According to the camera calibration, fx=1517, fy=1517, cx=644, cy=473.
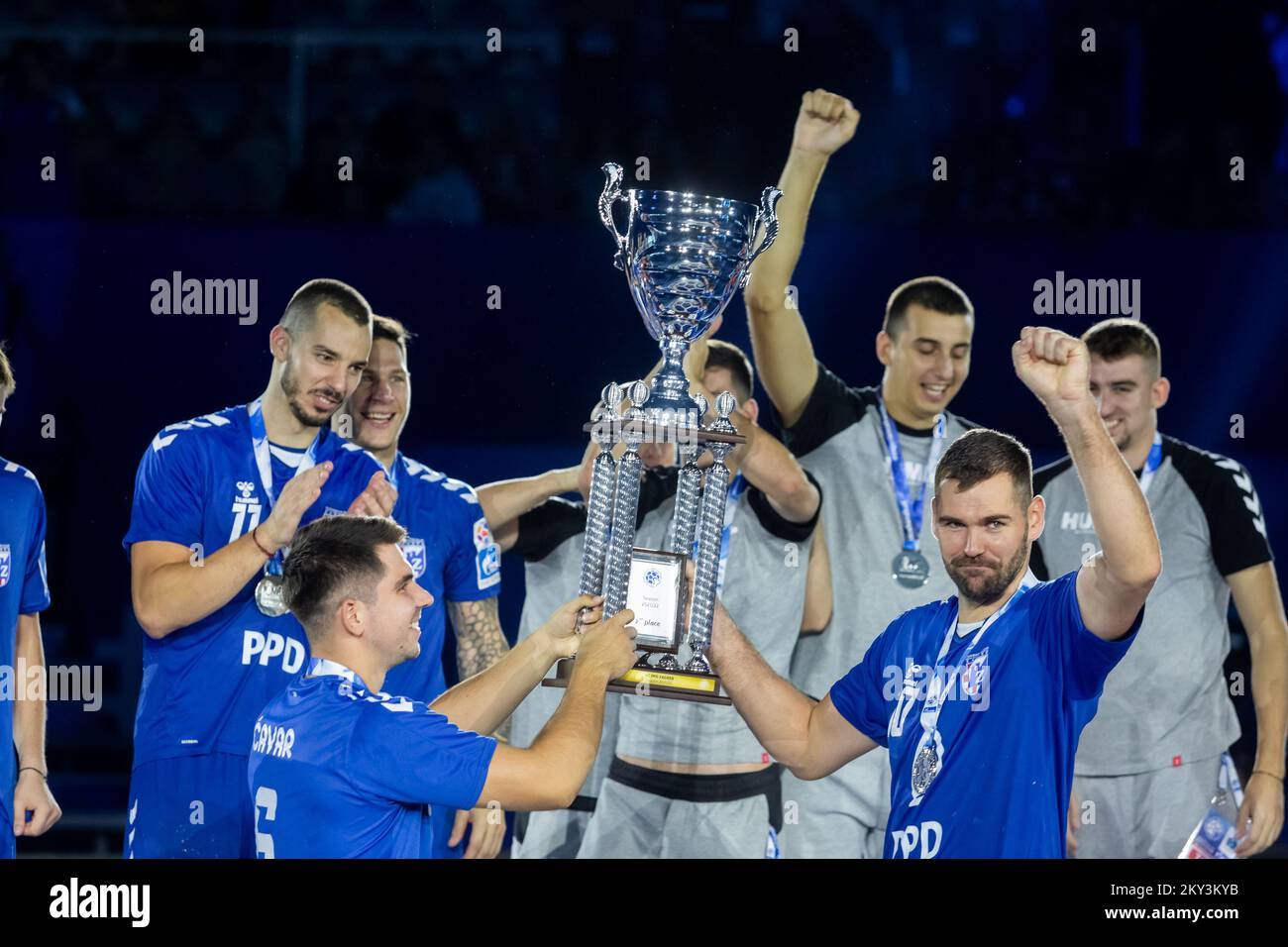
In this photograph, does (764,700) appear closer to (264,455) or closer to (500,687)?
(500,687)

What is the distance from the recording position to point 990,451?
3.24 metres

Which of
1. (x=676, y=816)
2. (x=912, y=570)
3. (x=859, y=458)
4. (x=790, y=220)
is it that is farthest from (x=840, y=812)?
(x=790, y=220)

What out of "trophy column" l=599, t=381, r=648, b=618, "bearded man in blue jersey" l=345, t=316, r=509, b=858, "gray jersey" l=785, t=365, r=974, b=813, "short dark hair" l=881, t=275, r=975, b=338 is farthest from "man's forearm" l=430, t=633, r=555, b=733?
"short dark hair" l=881, t=275, r=975, b=338

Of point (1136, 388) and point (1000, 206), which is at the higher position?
point (1000, 206)

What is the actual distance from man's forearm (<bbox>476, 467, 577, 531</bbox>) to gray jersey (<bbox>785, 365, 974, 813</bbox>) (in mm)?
801

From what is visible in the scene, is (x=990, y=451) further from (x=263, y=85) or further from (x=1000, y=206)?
(x=263, y=85)

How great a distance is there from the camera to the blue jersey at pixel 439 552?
175 inches

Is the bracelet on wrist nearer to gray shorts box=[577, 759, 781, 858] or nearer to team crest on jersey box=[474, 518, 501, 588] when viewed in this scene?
team crest on jersey box=[474, 518, 501, 588]

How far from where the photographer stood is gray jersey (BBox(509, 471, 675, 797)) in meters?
4.82

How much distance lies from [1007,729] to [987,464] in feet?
1.82

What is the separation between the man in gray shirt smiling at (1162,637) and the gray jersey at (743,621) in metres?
0.84

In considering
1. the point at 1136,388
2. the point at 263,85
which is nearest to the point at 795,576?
the point at 1136,388

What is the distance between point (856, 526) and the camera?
16.3 feet
